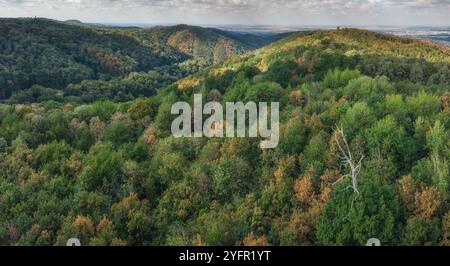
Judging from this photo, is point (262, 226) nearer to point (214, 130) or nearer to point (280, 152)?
point (280, 152)

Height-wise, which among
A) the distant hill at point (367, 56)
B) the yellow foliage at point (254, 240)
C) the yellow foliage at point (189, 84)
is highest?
the distant hill at point (367, 56)

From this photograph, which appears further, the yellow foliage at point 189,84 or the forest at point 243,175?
the yellow foliage at point 189,84

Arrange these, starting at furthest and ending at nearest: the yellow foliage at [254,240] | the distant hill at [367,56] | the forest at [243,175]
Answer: the distant hill at [367,56], the forest at [243,175], the yellow foliage at [254,240]

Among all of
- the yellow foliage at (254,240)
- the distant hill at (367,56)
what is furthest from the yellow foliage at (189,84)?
the yellow foliage at (254,240)

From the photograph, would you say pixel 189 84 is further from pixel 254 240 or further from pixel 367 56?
pixel 254 240

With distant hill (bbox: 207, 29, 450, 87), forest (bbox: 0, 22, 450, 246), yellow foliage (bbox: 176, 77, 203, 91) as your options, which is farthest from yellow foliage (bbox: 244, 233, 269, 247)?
yellow foliage (bbox: 176, 77, 203, 91)

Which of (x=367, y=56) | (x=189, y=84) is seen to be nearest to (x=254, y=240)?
(x=367, y=56)

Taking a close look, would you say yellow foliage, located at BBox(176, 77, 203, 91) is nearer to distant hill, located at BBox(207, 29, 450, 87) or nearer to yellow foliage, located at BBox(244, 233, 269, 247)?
distant hill, located at BBox(207, 29, 450, 87)

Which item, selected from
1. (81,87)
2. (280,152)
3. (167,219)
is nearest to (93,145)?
(167,219)

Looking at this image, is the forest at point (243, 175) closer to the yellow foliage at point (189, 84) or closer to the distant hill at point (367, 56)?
the distant hill at point (367, 56)
